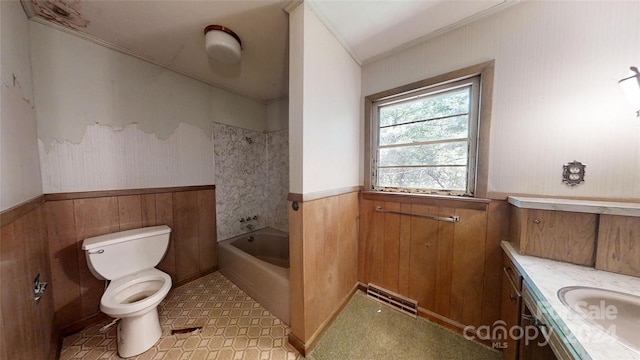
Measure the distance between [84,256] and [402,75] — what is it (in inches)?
117

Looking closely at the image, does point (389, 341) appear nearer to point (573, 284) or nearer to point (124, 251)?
point (573, 284)

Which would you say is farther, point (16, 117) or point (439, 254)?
point (439, 254)

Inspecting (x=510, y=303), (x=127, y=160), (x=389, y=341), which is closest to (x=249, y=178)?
(x=127, y=160)

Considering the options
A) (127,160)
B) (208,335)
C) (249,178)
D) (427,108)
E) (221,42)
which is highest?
(221,42)

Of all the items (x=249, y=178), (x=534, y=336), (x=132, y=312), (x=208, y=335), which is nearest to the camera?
(x=534, y=336)

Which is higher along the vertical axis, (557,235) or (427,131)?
(427,131)

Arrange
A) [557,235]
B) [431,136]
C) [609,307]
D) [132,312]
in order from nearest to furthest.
A: 1. [609,307]
2. [557,235]
3. [132,312]
4. [431,136]

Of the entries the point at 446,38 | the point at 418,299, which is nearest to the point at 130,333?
the point at 418,299

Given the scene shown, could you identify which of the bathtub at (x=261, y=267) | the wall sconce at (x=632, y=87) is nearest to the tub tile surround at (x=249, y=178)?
the bathtub at (x=261, y=267)

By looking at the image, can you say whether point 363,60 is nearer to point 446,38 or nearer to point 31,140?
point 446,38

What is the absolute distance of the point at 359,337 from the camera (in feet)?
4.65

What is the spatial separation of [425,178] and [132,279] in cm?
250

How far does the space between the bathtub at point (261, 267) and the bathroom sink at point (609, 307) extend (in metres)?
1.52

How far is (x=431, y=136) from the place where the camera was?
154 centimetres
